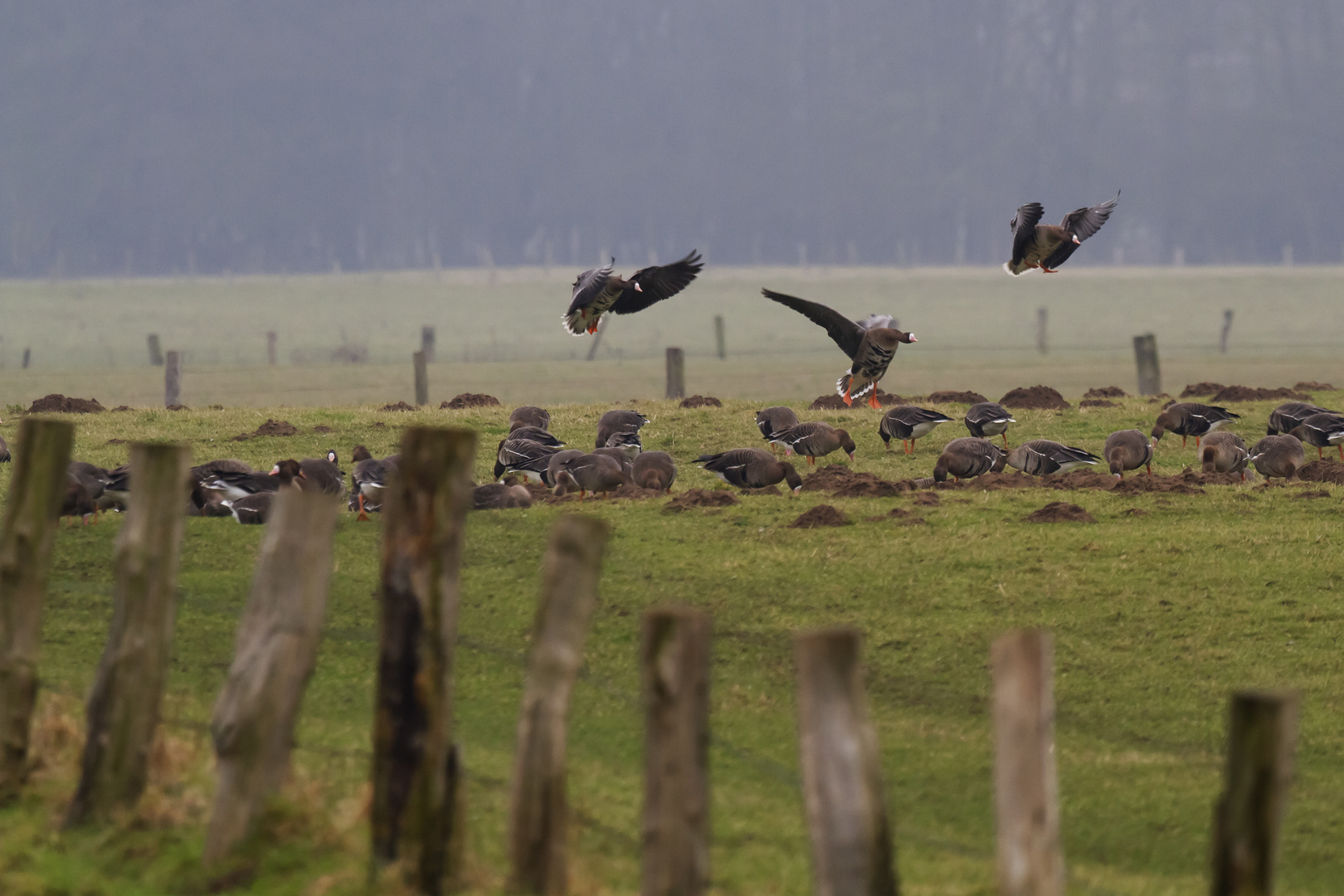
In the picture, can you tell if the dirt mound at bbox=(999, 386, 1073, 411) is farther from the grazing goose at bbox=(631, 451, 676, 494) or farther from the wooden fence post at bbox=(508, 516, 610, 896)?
the wooden fence post at bbox=(508, 516, 610, 896)

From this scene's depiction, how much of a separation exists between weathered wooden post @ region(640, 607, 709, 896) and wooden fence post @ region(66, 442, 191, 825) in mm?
2856

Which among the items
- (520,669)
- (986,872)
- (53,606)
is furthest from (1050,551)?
(53,606)

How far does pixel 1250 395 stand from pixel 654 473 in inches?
594

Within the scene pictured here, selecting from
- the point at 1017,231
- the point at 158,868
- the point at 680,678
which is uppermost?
the point at 1017,231

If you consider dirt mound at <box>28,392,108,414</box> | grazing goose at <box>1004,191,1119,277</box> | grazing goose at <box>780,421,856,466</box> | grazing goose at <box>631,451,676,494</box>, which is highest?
grazing goose at <box>1004,191,1119,277</box>

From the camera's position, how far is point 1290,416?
22.3 meters

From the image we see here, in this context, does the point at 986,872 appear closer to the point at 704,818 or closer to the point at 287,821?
the point at 704,818

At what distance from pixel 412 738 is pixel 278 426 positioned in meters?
18.5

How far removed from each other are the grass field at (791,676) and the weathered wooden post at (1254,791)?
6.34 ft

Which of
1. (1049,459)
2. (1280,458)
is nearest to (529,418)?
(1049,459)

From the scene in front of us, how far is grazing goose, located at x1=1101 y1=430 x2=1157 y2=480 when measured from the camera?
65.5 feet

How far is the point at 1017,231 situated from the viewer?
76.6ft

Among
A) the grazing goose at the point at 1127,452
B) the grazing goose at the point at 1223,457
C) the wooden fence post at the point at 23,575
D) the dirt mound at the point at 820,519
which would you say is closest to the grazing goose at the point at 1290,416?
the grazing goose at the point at 1223,457

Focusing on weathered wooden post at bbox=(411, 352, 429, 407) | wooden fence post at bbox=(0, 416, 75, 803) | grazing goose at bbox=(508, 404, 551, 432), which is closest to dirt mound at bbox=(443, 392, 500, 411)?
weathered wooden post at bbox=(411, 352, 429, 407)
